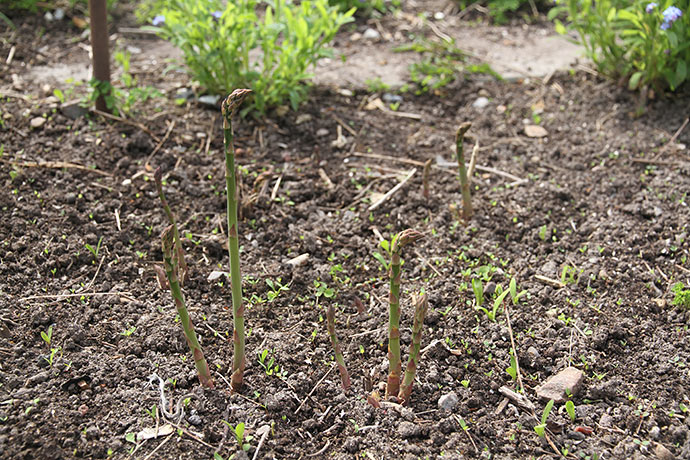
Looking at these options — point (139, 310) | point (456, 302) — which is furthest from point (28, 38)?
point (456, 302)

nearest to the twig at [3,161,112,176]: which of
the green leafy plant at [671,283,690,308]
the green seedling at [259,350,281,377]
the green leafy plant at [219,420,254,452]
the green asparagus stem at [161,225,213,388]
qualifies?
the green asparagus stem at [161,225,213,388]

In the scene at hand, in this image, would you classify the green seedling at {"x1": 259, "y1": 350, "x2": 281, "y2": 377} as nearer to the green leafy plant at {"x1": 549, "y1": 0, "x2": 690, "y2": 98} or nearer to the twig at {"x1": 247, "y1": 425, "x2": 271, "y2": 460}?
the twig at {"x1": 247, "y1": 425, "x2": 271, "y2": 460}

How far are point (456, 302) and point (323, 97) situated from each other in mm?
2005

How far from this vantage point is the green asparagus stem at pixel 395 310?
1917 mm

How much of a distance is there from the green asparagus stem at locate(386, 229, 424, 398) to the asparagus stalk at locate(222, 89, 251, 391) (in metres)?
0.51

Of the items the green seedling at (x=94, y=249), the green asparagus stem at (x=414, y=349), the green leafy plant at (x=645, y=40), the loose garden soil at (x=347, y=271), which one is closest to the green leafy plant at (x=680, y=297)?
the loose garden soil at (x=347, y=271)

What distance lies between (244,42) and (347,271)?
1.73 meters

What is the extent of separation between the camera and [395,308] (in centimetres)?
206

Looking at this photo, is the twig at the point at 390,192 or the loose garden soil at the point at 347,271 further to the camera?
the twig at the point at 390,192

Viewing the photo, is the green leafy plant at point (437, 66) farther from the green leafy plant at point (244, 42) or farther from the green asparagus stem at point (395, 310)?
the green asparagus stem at point (395, 310)

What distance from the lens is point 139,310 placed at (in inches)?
101

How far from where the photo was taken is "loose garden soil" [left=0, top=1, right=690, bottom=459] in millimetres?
2162

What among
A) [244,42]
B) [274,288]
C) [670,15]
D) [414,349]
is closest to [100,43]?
[244,42]

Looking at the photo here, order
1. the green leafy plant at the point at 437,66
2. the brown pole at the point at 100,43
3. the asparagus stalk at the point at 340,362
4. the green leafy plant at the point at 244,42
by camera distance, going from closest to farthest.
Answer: the asparagus stalk at the point at 340,362
the brown pole at the point at 100,43
the green leafy plant at the point at 244,42
the green leafy plant at the point at 437,66
